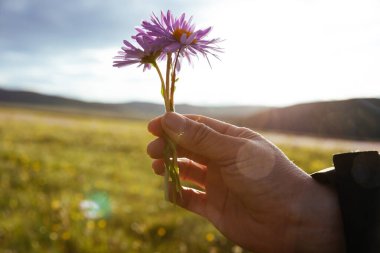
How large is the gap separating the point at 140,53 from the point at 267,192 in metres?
1.05

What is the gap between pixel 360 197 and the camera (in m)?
1.92

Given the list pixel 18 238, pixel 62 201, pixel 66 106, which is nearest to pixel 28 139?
pixel 62 201

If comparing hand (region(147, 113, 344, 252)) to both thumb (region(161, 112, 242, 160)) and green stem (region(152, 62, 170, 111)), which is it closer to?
thumb (region(161, 112, 242, 160))

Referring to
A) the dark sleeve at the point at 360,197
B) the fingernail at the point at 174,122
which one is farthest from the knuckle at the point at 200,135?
the dark sleeve at the point at 360,197

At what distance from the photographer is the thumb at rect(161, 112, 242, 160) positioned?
2.09 meters

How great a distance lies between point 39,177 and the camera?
7.28 metres

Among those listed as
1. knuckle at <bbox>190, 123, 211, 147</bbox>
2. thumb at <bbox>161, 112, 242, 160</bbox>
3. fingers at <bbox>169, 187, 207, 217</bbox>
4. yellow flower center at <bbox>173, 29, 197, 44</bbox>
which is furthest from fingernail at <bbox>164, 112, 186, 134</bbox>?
fingers at <bbox>169, 187, 207, 217</bbox>

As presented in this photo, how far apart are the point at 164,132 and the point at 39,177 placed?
577cm

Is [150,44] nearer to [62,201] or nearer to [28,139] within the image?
[62,201]

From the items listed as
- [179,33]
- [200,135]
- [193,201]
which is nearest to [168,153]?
[200,135]

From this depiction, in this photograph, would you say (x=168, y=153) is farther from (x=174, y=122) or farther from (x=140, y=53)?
(x=140, y=53)

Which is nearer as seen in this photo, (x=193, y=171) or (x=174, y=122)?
(x=174, y=122)

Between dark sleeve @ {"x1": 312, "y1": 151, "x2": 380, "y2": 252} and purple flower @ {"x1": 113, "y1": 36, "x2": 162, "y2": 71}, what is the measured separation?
3.27ft

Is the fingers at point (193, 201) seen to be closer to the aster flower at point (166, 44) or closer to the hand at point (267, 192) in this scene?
the hand at point (267, 192)
